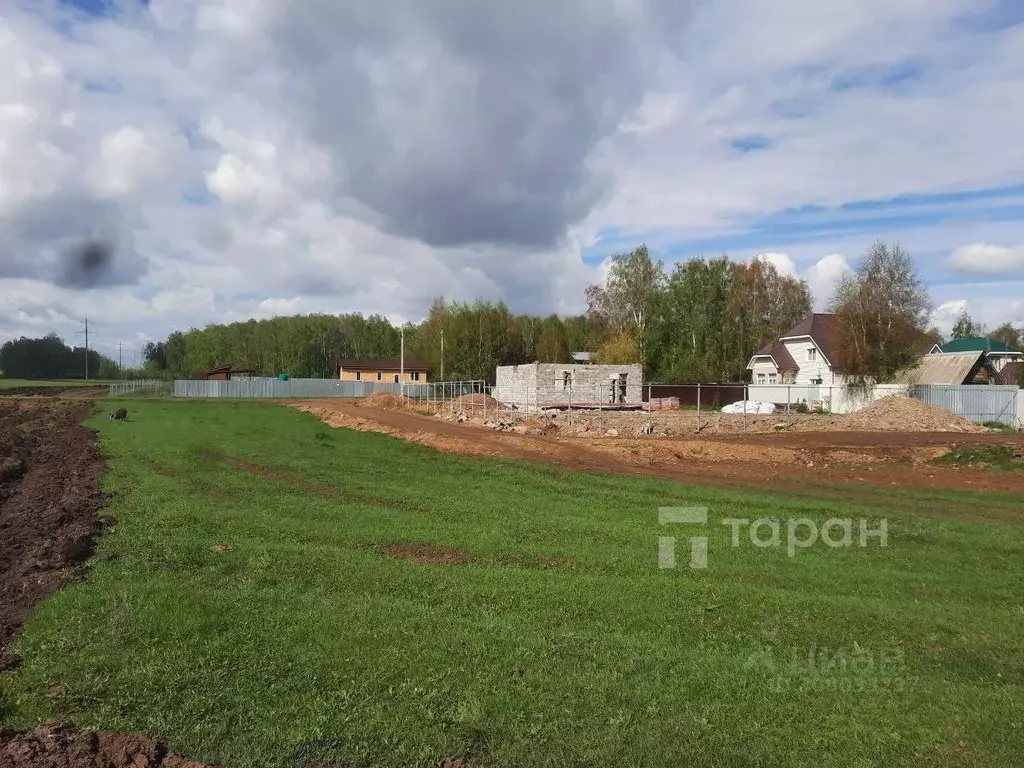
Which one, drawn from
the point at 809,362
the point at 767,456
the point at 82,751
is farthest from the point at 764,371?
the point at 82,751

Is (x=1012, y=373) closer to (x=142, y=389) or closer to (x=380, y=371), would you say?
(x=380, y=371)

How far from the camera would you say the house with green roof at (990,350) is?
56.3 meters

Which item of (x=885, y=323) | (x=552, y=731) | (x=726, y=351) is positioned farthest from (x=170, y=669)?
(x=726, y=351)

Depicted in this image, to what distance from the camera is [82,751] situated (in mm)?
4477

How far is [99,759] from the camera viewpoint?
4.42m

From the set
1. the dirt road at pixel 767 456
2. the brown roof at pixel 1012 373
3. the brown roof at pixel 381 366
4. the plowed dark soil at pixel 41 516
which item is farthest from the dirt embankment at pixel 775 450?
the brown roof at pixel 381 366

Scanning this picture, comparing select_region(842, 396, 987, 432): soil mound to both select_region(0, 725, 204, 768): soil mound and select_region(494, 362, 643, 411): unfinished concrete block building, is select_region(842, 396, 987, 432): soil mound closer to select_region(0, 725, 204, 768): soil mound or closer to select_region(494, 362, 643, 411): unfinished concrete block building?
select_region(494, 362, 643, 411): unfinished concrete block building

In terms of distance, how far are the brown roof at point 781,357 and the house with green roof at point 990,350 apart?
9.72 m

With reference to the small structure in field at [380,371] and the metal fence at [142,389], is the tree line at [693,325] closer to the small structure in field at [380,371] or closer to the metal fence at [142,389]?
the small structure in field at [380,371]

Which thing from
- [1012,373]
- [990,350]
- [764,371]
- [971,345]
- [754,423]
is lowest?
[754,423]

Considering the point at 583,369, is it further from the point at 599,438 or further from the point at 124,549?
the point at 124,549

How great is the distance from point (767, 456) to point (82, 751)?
22666 mm

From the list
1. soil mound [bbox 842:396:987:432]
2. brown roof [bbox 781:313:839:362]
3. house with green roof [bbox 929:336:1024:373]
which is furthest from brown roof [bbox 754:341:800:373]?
soil mound [bbox 842:396:987:432]

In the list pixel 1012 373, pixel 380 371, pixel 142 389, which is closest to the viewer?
pixel 1012 373
